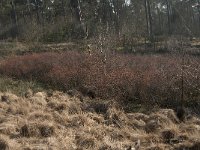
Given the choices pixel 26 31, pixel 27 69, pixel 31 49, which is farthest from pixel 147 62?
pixel 26 31

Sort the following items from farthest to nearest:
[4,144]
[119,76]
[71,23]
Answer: [71,23], [119,76], [4,144]

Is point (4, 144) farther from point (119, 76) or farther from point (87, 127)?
point (119, 76)

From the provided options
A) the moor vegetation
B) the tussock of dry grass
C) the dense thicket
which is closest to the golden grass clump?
the tussock of dry grass

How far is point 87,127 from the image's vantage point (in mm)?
8406

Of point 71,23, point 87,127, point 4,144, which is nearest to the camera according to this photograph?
point 4,144

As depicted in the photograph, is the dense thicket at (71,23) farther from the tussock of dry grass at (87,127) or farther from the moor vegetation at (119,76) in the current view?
the tussock of dry grass at (87,127)

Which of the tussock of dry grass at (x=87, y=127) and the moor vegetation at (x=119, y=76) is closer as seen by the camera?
the tussock of dry grass at (x=87, y=127)

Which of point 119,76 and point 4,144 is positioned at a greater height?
point 119,76

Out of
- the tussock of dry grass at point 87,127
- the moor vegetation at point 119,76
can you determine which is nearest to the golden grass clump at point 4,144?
the tussock of dry grass at point 87,127

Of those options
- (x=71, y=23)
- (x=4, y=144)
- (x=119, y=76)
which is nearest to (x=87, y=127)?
(x=4, y=144)

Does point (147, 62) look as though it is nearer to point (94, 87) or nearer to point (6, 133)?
point (94, 87)

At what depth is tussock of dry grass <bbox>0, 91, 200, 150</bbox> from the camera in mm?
7387

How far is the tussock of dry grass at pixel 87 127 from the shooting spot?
739cm

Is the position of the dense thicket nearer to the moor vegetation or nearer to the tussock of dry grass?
the moor vegetation
